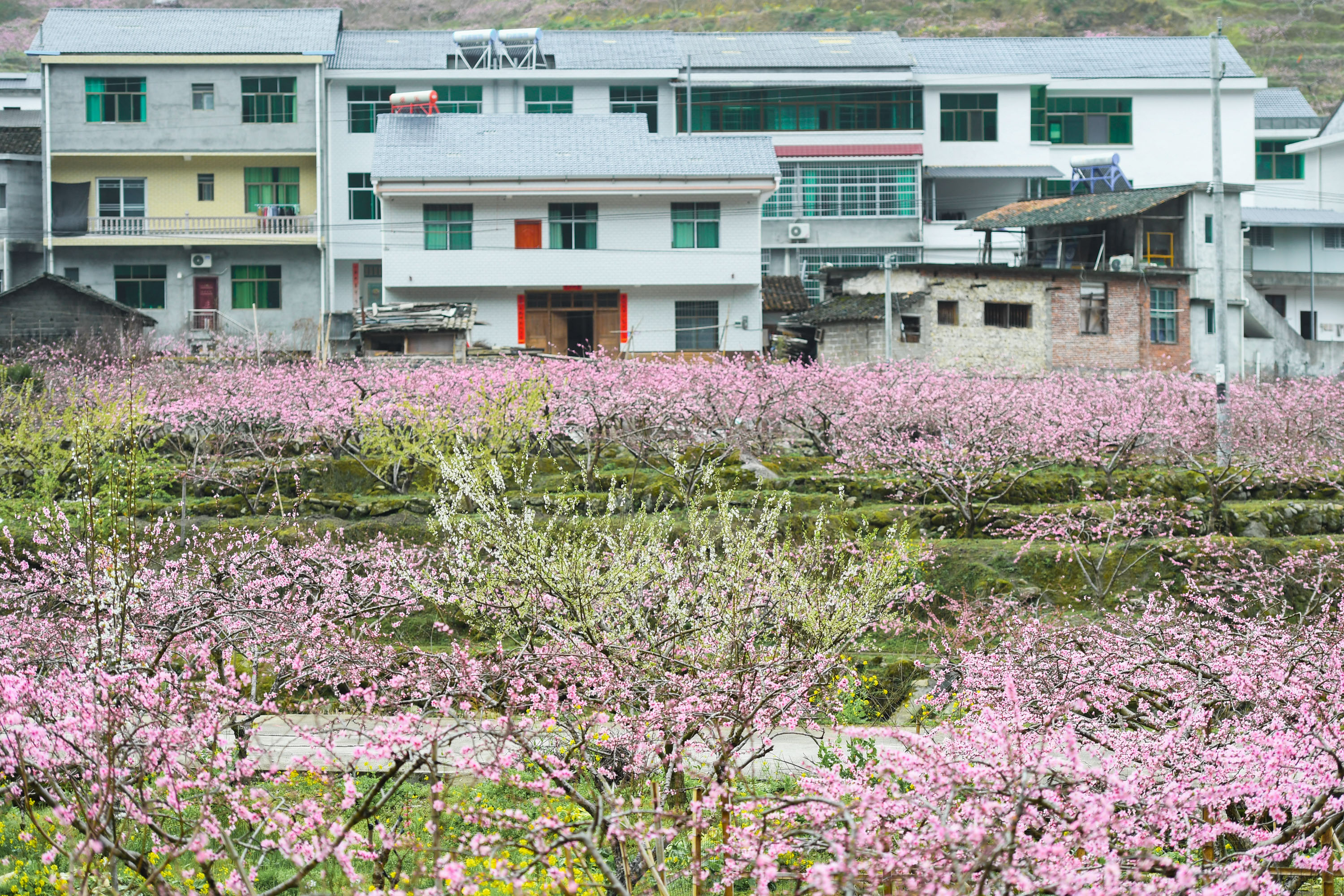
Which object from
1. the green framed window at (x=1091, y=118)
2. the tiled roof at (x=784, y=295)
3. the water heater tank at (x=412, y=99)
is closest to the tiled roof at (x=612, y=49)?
the water heater tank at (x=412, y=99)

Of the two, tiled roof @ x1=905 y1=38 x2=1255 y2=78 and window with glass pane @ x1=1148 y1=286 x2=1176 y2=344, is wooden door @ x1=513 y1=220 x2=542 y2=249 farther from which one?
window with glass pane @ x1=1148 y1=286 x2=1176 y2=344

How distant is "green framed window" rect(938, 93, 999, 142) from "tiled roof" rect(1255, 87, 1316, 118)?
49.6 feet

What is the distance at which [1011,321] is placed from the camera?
1670 inches

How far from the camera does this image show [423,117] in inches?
1801

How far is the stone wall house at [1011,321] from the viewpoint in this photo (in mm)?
41781

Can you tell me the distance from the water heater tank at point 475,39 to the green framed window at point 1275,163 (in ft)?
106

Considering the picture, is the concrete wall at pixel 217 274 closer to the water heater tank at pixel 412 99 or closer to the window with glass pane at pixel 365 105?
the window with glass pane at pixel 365 105

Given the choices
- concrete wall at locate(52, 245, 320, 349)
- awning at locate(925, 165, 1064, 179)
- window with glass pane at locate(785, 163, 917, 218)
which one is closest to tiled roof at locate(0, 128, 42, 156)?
concrete wall at locate(52, 245, 320, 349)

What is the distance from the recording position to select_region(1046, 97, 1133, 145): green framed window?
55656 millimetres

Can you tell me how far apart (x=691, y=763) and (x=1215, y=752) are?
451 cm

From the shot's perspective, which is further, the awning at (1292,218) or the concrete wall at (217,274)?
the awning at (1292,218)

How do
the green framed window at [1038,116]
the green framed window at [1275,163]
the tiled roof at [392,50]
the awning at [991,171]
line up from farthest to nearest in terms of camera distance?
the green framed window at [1275,163] → the green framed window at [1038,116] → the awning at [991,171] → the tiled roof at [392,50]

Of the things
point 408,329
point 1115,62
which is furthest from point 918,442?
point 1115,62

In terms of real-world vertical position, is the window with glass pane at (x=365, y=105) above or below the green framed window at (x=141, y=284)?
above
